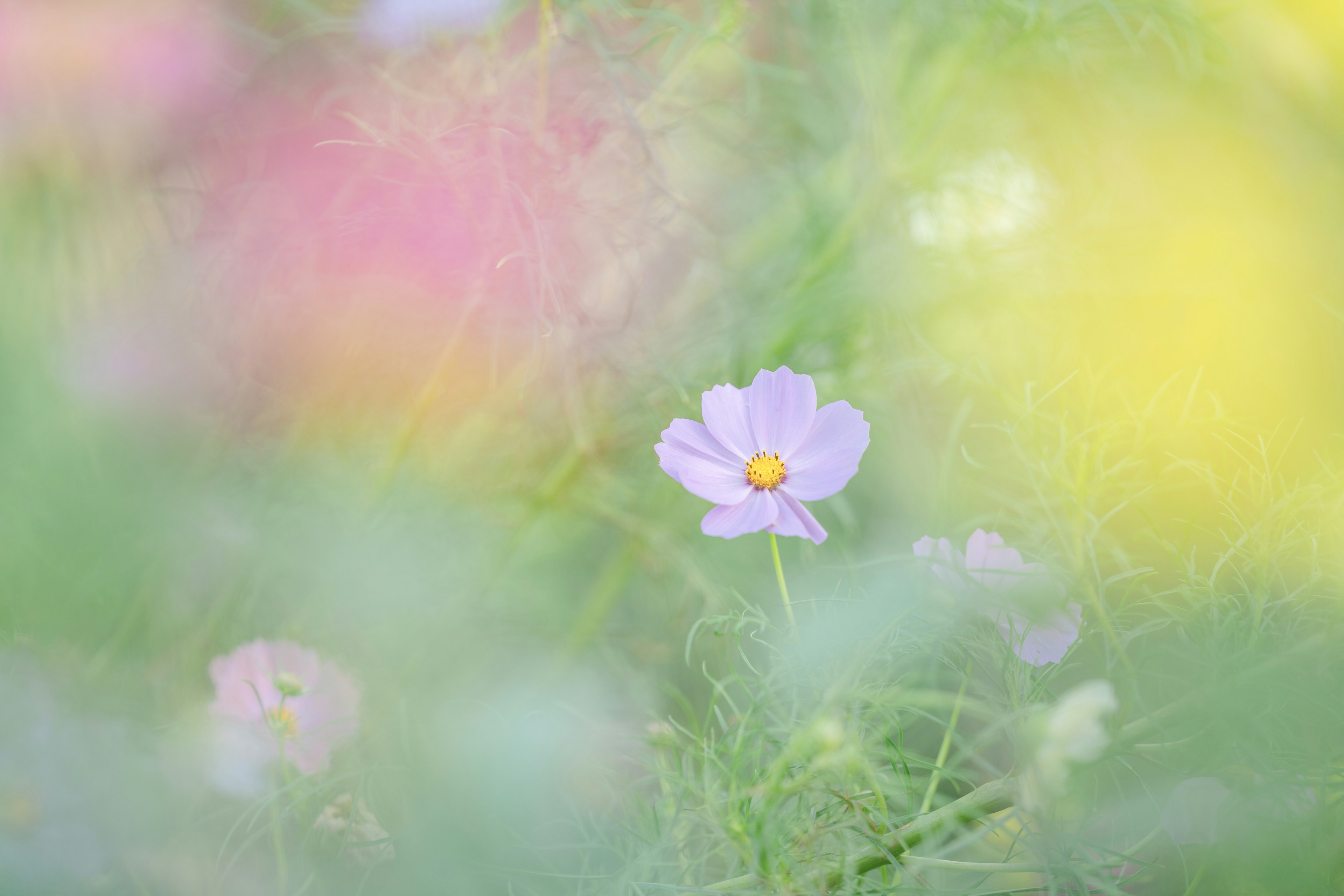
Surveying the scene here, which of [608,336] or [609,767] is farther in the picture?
[608,336]

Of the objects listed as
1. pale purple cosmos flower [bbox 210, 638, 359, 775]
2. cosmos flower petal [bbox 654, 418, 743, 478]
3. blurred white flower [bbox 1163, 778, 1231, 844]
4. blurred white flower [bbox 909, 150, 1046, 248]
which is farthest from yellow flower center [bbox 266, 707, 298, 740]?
blurred white flower [bbox 909, 150, 1046, 248]

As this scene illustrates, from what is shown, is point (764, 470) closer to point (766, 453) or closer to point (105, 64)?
point (766, 453)

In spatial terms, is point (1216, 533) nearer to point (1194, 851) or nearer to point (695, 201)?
point (1194, 851)

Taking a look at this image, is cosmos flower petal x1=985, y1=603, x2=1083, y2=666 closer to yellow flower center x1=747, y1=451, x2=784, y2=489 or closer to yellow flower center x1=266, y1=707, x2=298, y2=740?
yellow flower center x1=747, y1=451, x2=784, y2=489

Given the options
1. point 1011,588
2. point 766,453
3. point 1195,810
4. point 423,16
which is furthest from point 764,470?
point 423,16

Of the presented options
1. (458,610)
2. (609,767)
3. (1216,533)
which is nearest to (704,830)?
(609,767)

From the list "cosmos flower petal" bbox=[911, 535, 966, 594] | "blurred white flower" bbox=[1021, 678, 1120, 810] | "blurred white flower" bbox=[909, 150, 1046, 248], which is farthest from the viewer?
"blurred white flower" bbox=[909, 150, 1046, 248]
